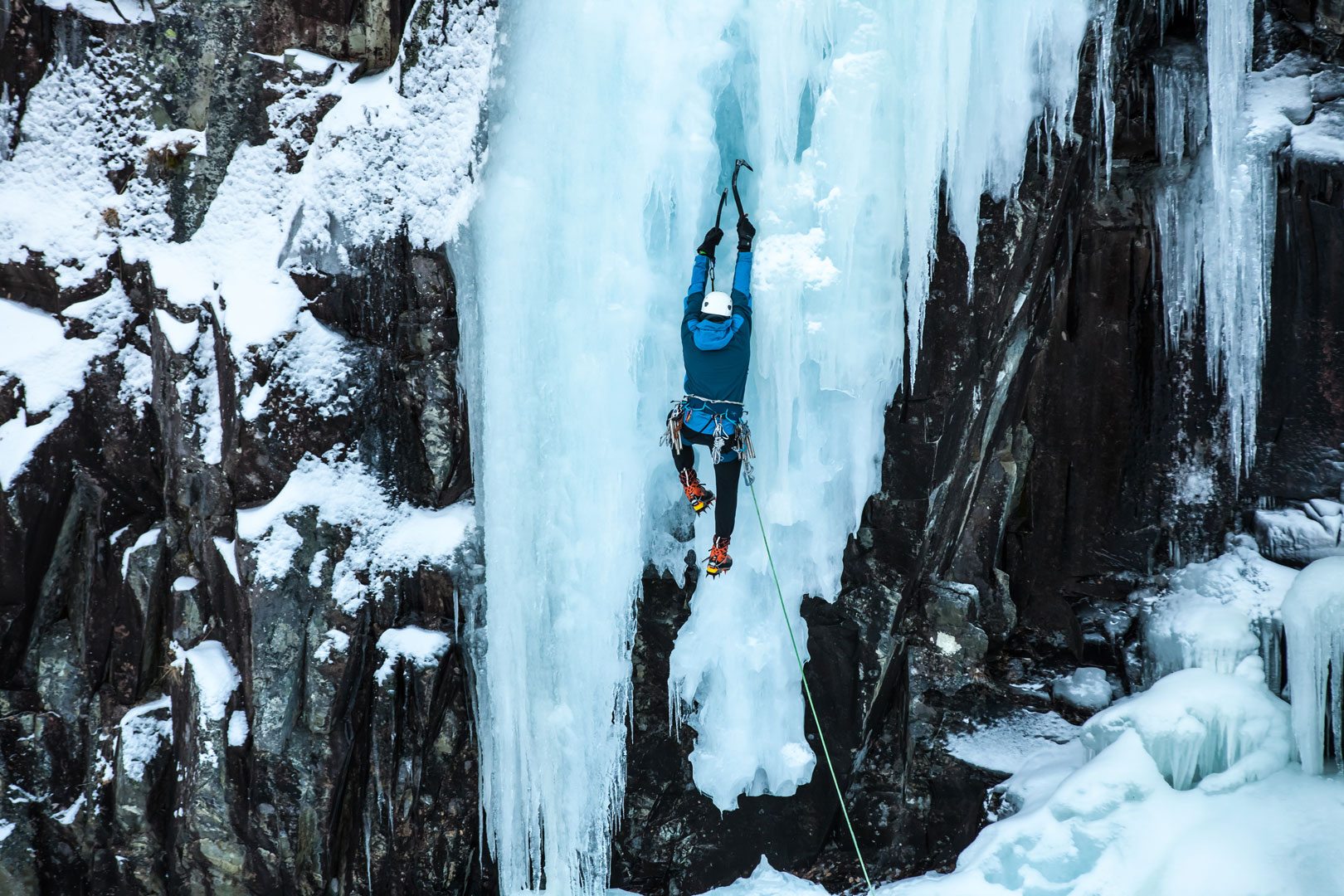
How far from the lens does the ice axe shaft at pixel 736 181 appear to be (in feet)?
15.5

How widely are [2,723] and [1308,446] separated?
7908 mm

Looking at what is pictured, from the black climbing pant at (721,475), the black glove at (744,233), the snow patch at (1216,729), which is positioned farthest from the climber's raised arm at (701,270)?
the snow patch at (1216,729)

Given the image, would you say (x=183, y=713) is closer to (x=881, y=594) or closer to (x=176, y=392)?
Result: (x=176, y=392)

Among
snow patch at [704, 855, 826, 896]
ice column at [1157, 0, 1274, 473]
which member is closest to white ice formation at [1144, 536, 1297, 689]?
ice column at [1157, 0, 1274, 473]

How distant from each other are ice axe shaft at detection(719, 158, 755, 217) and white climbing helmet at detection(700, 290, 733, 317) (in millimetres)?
484

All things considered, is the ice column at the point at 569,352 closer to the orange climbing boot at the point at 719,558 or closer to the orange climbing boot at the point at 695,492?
the orange climbing boot at the point at 695,492

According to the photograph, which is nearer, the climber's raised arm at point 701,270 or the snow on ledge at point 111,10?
the climber's raised arm at point 701,270

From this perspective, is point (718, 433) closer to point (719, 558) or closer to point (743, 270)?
point (719, 558)

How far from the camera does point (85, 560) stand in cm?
572

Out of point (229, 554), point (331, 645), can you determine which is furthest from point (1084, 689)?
point (229, 554)

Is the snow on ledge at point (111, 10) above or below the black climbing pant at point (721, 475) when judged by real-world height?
above

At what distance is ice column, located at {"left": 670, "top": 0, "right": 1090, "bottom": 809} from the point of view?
4.71 m

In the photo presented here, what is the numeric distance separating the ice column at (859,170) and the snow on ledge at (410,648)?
2.04 metres

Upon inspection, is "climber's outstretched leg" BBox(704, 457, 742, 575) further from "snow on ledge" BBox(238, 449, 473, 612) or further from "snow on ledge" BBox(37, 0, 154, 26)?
"snow on ledge" BBox(37, 0, 154, 26)
